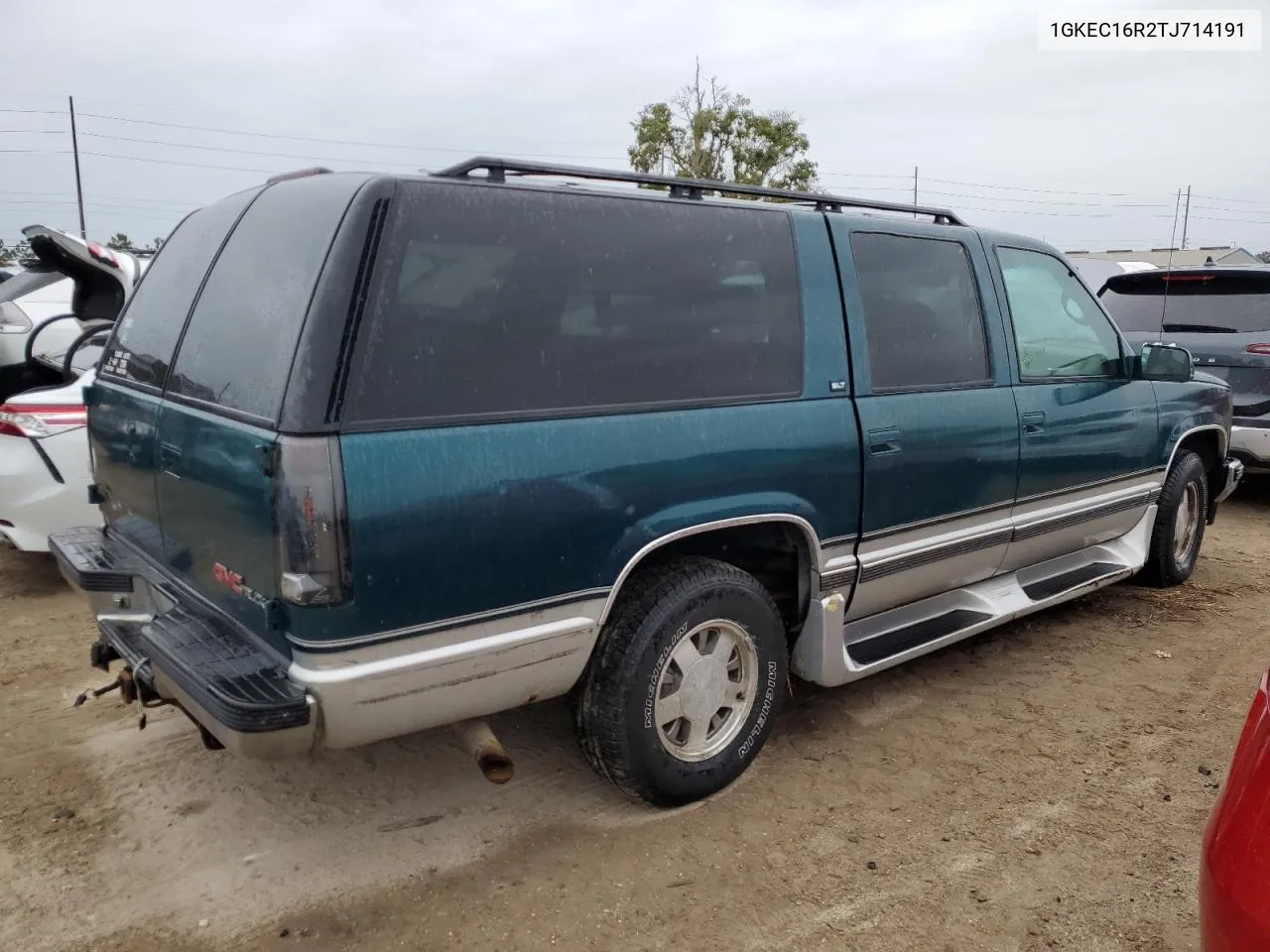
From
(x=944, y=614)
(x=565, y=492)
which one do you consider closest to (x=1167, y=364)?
(x=944, y=614)

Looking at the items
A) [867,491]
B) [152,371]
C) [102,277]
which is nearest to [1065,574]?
[867,491]

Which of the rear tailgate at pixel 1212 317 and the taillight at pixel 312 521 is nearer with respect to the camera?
the taillight at pixel 312 521

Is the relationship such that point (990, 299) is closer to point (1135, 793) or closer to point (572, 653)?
point (1135, 793)

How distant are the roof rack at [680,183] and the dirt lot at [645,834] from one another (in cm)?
200

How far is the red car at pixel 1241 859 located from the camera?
150 centimetres

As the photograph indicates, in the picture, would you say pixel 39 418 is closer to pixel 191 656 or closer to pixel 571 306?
pixel 191 656

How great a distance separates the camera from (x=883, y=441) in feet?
11.3

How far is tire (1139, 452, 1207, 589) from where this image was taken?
5191mm

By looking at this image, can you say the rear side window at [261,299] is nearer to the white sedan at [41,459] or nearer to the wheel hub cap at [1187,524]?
the white sedan at [41,459]

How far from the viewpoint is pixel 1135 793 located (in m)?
3.31

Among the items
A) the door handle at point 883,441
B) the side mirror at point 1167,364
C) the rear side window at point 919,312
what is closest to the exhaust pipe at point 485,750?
the door handle at point 883,441

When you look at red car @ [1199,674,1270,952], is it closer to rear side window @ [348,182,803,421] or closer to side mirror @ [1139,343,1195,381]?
rear side window @ [348,182,803,421]

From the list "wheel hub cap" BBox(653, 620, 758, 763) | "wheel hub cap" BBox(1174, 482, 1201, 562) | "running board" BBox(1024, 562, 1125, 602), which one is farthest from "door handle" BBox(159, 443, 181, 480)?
"wheel hub cap" BBox(1174, 482, 1201, 562)

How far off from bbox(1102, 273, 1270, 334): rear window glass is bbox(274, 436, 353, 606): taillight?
7021 millimetres
